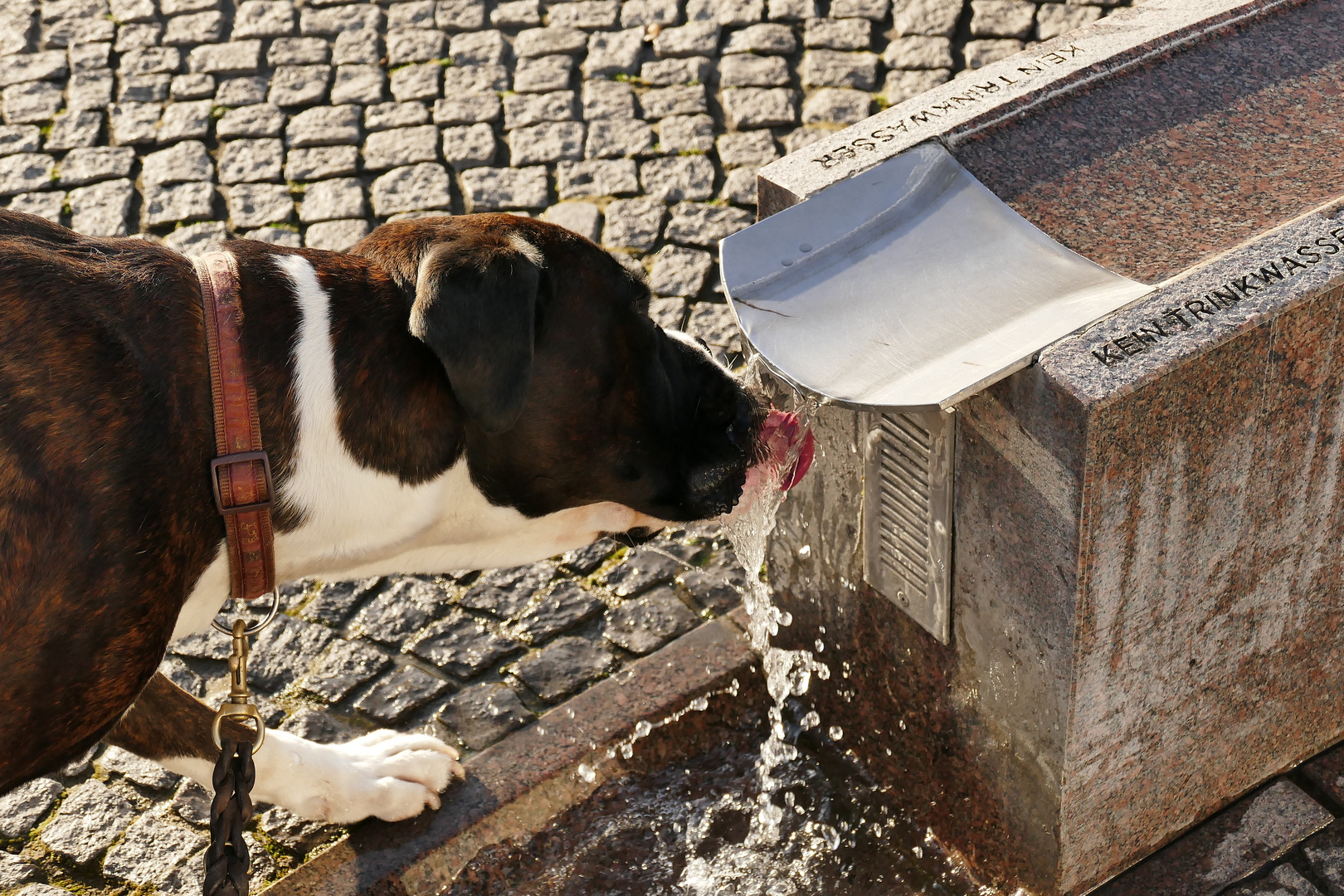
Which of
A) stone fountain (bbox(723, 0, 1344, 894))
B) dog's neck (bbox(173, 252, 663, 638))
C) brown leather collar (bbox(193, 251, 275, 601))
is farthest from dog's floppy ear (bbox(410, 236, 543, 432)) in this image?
stone fountain (bbox(723, 0, 1344, 894))

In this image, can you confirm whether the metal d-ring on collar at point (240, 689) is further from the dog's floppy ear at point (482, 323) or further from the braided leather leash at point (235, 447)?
the dog's floppy ear at point (482, 323)

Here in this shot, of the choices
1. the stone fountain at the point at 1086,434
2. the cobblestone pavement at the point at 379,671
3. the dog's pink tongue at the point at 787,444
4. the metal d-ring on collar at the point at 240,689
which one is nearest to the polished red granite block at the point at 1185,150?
the stone fountain at the point at 1086,434

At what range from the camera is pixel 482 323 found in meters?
2.64

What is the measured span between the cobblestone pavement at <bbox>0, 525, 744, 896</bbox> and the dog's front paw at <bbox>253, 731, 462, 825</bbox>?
13 centimetres

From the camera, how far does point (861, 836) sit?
11.9 feet

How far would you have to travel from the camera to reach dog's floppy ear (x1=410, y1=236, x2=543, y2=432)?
103 inches

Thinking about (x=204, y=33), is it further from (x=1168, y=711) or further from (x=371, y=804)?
(x=1168, y=711)

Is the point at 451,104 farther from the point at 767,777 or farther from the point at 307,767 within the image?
the point at 767,777

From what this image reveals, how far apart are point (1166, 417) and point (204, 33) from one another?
5675 millimetres

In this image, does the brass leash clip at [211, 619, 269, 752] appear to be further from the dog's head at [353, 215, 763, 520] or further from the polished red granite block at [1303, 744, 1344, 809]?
the polished red granite block at [1303, 744, 1344, 809]

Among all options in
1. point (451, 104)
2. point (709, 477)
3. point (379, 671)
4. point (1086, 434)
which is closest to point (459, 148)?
point (451, 104)

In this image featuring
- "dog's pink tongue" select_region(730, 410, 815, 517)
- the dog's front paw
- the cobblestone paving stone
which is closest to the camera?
"dog's pink tongue" select_region(730, 410, 815, 517)

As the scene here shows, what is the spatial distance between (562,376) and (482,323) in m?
0.29

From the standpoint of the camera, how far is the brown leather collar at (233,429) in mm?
2645
